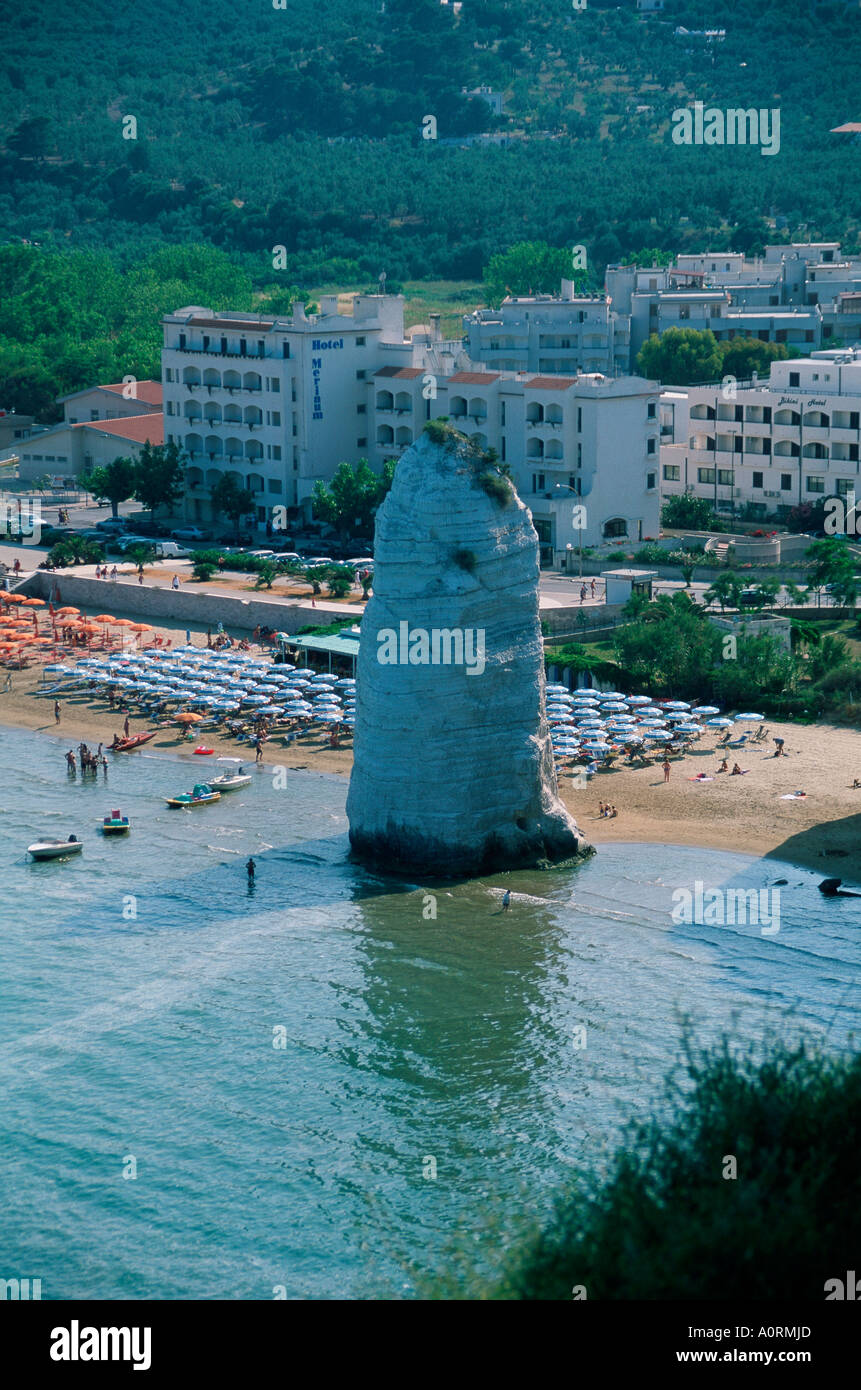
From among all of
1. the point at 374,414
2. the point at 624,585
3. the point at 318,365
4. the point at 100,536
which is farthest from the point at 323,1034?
the point at 374,414

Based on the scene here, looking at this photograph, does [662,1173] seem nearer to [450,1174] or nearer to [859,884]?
[450,1174]

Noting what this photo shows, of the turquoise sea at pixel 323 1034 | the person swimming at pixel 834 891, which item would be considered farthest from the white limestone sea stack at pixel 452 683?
the person swimming at pixel 834 891

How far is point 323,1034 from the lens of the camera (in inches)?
1654

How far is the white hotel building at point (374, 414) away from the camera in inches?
3396

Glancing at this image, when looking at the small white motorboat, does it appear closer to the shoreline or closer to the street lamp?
the shoreline

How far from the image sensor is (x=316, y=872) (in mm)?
51750

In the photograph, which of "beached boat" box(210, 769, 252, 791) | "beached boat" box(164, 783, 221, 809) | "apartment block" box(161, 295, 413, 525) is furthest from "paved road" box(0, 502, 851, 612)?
"beached boat" box(164, 783, 221, 809)

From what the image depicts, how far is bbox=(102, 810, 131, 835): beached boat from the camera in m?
55.9

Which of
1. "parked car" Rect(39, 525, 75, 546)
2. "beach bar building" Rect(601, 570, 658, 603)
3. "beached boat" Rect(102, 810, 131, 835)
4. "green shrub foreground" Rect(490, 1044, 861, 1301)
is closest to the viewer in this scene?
"green shrub foreground" Rect(490, 1044, 861, 1301)

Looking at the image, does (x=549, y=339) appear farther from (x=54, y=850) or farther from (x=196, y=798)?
(x=54, y=850)

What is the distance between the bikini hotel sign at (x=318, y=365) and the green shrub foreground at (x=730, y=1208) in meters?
67.3

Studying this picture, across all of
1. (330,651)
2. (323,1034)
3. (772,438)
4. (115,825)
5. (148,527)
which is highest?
(772,438)

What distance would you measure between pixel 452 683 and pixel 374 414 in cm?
4537

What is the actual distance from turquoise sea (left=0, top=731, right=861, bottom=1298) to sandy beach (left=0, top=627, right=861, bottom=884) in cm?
142
